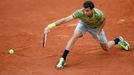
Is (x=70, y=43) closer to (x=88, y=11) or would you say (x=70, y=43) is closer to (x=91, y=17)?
(x=91, y=17)

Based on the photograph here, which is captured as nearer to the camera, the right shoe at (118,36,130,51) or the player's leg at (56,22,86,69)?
the player's leg at (56,22,86,69)

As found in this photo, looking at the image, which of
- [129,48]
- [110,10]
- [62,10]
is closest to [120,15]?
[110,10]

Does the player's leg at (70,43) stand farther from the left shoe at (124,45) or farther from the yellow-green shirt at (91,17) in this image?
the left shoe at (124,45)

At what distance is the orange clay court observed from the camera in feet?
25.3

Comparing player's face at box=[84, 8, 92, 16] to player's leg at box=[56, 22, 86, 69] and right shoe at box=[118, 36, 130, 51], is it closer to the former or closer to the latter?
player's leg at box=[56, 22, 86, 69]

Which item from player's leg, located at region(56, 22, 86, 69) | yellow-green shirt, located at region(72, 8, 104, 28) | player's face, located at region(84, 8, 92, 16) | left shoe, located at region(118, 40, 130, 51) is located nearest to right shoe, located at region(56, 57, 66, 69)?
player's leg, located at region(56, 22, 86, 69)

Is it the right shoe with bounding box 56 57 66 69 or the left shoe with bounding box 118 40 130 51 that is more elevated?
the left shoe with bounding box 118 40 130 51

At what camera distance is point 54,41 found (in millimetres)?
9562

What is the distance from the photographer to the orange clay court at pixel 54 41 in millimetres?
7699

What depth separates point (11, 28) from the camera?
10.8 m

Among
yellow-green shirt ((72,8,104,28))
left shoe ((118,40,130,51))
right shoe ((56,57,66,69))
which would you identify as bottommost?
right shoe ((56,57,66,69))

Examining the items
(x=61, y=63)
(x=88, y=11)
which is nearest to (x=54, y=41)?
(x=61, y=63)

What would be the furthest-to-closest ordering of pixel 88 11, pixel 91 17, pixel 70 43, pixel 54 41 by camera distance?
pixel 54 41, pixel 70 43, pixel 91 17, pixel 88 11

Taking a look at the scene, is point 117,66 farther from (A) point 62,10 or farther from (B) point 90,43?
(A) point 62,10
